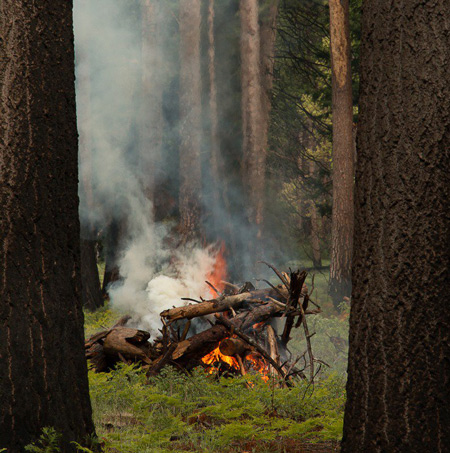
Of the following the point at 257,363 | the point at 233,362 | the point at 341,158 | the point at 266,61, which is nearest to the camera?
the point at 233,362

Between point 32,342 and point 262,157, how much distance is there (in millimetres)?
12635

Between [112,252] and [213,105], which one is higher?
[213,105]

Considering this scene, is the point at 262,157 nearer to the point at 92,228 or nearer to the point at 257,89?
the point at 257,89

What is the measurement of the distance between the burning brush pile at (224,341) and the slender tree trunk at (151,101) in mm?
8224

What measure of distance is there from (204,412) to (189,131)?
405 inches

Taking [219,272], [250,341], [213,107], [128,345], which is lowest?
[128,345]

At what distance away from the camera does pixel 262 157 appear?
16047 mm

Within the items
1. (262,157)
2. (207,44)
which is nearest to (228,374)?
(262,157)

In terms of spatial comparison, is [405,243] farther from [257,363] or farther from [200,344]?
[257,363]

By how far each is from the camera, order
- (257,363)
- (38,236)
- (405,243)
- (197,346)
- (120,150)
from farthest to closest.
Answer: (120,150)
(257,363)
(197,346)
(38,236)
(405,243)

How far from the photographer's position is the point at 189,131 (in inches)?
586

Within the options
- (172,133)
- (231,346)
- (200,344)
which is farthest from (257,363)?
(172,133)

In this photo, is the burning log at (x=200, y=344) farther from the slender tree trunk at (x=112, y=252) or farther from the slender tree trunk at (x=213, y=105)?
the slender tree trunk at (x=213, y=105)

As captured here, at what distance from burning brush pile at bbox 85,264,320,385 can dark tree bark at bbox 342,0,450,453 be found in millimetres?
3287
